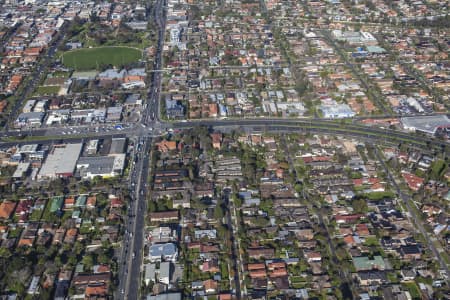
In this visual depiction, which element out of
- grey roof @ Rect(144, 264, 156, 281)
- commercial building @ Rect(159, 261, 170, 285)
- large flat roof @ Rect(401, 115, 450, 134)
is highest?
large flat roof @ Rect(401, 115, 450, 134)

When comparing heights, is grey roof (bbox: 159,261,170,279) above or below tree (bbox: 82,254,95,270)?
above

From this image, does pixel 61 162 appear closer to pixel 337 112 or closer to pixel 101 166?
pixel 101 166

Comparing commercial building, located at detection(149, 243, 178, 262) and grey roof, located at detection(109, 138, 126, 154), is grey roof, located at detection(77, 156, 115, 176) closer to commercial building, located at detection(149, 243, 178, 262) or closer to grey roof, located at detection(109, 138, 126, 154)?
grey roof, located at detection(109, 138, 126, 154)

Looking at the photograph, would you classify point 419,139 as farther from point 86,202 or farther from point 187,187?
point 86,202

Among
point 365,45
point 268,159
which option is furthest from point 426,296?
point 365,45

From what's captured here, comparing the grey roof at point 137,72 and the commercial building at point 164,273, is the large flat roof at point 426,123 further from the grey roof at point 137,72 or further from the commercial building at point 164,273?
the grey roof at point 137,72

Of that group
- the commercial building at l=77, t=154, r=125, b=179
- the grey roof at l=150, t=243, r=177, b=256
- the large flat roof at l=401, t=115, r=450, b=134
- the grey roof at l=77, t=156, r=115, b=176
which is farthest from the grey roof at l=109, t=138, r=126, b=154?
the large flat roof at l=401, t=115, r=450, b=134

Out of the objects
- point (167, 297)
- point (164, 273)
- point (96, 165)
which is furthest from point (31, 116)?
point (167, 297)

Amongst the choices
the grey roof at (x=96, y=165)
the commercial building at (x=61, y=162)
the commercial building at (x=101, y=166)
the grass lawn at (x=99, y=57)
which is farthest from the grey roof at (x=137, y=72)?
the grey roof at (x=96, y=165)

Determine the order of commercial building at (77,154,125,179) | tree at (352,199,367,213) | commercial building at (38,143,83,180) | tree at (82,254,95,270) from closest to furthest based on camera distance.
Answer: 1. tree at (82,254,95,270)
2. tree at (352,199,367,213)
3. commercial building at (77,154,125,179)
4. commercial building at (38,143,83,180)
